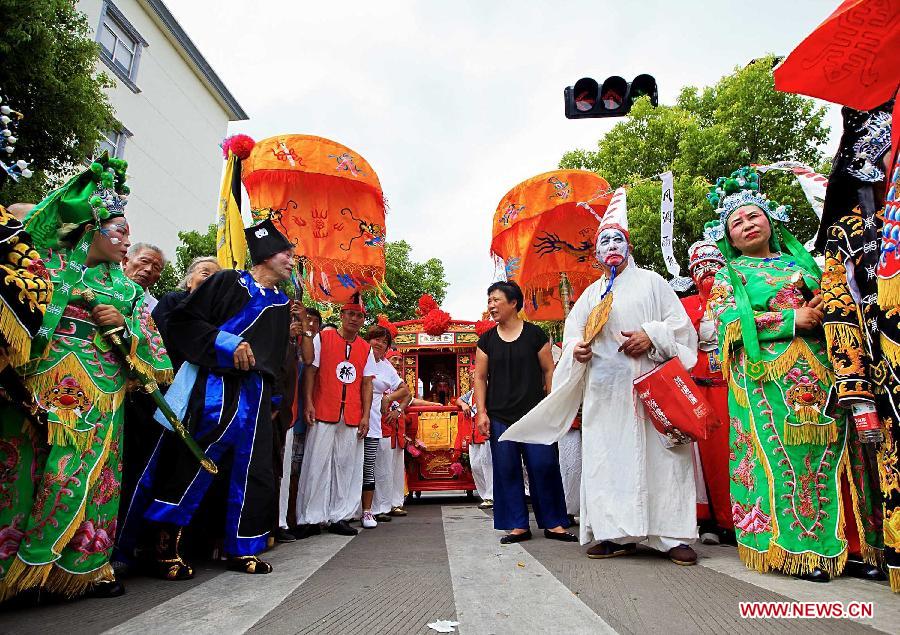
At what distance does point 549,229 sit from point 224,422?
415 centimetres

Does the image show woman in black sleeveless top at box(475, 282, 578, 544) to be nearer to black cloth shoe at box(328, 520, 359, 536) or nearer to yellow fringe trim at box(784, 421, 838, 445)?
black cloth shoe at box(328, 520, 359, 536)

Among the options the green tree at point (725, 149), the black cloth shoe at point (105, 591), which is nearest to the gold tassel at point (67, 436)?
the black cloth shoe at point (105, 591)

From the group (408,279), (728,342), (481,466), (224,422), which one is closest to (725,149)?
(481,466)

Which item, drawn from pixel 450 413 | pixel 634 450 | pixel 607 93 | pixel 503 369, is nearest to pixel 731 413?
pixel 634 450

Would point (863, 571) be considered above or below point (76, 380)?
below

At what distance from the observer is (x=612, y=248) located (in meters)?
3.45

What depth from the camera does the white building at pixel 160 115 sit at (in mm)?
15781

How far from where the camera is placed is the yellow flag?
12.5 feet

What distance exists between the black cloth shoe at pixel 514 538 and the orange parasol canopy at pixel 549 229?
291 centimetres

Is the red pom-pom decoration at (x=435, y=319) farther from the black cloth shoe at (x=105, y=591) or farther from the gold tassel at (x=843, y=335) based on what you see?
the black cloth shoe at (x=105, y=591)

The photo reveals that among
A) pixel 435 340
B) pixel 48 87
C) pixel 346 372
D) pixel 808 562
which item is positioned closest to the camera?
pixel 808 562

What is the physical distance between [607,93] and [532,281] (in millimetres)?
3954

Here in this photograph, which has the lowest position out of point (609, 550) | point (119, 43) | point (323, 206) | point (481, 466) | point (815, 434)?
point (609, 550)

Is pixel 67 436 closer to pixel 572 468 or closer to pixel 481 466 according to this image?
pixel 572 468
